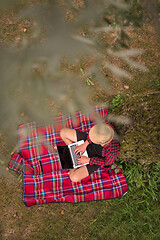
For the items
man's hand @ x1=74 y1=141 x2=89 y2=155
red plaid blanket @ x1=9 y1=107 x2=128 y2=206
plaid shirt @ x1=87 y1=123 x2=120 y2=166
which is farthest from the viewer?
red plaid blanket @ x1=9 y1=107 x2=128 y2=206

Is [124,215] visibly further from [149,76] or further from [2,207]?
[149,76]

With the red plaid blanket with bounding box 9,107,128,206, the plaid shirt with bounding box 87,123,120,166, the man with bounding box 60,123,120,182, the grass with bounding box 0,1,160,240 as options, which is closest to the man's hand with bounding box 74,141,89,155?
the man with bounding box 60,123,120,182

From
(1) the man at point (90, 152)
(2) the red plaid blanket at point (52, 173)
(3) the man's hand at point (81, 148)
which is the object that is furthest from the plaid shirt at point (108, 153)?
(2) the red plaid blanket at point (52, 173)

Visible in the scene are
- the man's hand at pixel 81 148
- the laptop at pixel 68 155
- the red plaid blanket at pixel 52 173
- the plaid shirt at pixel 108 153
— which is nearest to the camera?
the plaid shirt at pixel 108 153

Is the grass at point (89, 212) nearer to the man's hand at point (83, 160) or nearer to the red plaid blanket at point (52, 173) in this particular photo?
the red plaid blanket at point (52, 173)

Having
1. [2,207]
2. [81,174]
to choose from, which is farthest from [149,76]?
[2,207]

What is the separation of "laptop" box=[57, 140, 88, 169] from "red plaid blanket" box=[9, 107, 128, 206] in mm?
203

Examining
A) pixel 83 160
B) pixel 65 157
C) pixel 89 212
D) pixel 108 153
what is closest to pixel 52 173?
pixel 65 157

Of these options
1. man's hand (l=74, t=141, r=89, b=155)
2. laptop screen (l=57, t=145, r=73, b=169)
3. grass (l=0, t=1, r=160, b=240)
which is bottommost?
grass (l=0, t=1, r=160, b=240)

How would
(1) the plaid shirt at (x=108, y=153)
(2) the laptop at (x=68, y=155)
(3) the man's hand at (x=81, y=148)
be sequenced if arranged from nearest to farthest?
(1) the plaid shirt at (x=108, y=153) < (3) the man's hand at (x=81, y=148) < (2) the laptop at (x=68, y=155)

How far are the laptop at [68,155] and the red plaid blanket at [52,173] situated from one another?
0.67 feet

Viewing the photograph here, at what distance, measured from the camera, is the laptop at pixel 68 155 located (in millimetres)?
2776

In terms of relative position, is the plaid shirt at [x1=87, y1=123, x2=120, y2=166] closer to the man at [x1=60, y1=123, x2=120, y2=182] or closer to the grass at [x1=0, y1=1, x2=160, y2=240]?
the man at [x1=60, y1=123, x2=120, y2=182]

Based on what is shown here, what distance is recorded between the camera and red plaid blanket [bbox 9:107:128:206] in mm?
2916
